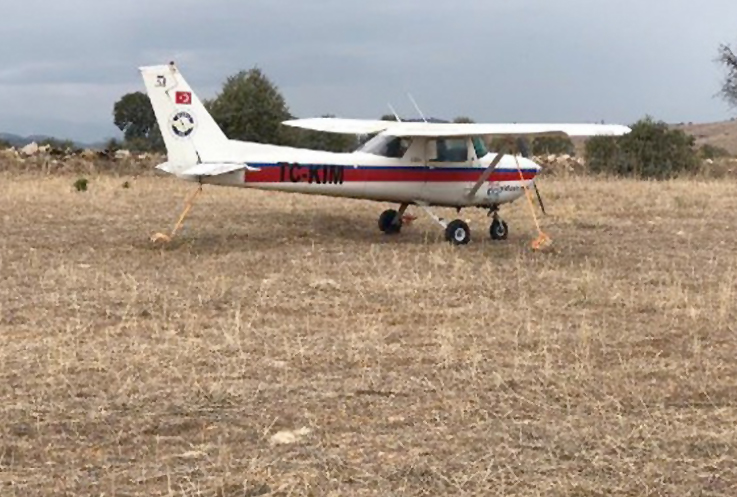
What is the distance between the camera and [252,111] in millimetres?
35281

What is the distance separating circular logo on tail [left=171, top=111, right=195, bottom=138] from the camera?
40.4 feet

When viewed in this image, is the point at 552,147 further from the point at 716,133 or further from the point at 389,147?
the point at 716,133

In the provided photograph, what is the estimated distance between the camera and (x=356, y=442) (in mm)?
4695

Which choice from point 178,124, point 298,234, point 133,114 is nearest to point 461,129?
point 298,234

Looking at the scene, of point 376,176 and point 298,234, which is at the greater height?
point 376,176

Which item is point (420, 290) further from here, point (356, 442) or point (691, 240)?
point (691, 240)

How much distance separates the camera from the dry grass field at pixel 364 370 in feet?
14.1

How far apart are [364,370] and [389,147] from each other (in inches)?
311

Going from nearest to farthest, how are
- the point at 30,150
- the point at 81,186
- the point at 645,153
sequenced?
1. the point at 81,186
2. the point at 30,150
3. the point at 645,153

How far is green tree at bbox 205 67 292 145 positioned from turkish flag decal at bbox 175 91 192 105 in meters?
22.1

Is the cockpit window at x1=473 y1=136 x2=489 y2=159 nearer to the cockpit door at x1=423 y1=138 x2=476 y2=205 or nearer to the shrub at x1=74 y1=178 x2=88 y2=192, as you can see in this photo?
the cockpit door at x1=423 y1=138 x2=476 y2=205

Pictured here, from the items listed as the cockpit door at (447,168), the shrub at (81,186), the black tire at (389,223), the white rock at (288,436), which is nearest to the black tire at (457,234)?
the cockpit door at (447,168)

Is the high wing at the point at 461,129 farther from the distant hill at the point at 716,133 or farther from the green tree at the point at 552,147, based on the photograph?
the distant hill at the point at 716,133

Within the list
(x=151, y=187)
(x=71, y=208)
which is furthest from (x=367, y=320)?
(x=151, y=187)
